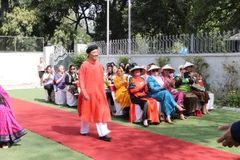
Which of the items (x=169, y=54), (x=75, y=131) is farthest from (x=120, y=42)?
(x=75, y=131)

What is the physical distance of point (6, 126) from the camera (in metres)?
5.24

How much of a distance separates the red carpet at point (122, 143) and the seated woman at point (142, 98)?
0.54 metres

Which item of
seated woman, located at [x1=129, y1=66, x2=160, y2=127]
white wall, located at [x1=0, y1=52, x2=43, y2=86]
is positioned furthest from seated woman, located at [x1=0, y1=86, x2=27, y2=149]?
white wall, located at [x1=0, y1=52, x2=43, y2=86]

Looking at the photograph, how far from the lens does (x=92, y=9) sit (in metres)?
25.1

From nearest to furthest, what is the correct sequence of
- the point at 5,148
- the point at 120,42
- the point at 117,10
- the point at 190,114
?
the point at 5,148, the point at 190,114, the point at 120,42, the point at 117,10

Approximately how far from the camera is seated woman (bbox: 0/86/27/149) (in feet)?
17.1

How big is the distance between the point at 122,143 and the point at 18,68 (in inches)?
557

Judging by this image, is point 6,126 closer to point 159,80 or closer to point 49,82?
point 159,80

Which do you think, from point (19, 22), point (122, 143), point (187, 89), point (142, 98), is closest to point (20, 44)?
point (19, 22)

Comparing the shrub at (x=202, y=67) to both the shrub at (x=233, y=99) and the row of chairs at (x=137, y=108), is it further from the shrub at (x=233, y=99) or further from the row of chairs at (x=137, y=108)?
the row of chairs at (x=137, y=108)

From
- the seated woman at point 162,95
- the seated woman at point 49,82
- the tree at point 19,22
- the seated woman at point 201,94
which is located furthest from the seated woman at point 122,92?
the tree at point 19,22

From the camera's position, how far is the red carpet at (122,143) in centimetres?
494

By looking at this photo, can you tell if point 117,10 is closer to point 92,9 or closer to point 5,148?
point 92,9

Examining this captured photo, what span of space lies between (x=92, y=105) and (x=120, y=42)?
9782mm
